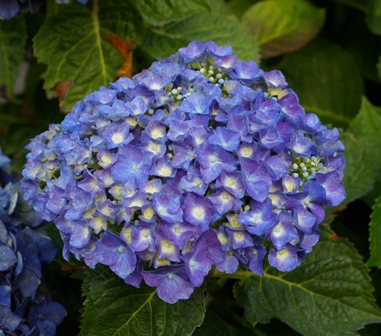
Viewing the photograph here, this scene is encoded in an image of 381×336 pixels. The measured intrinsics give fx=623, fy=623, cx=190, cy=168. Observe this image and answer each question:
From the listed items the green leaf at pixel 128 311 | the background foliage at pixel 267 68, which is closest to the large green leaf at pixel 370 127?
the background foliage at pixel 267 68

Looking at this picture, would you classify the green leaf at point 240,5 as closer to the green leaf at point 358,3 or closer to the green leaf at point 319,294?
the green leaf at point 358,3

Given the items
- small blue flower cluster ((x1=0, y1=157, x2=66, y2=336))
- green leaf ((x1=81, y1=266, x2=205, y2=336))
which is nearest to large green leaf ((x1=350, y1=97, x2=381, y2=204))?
green leaf ((x1=81, y1=266, x2=205, y2=336))

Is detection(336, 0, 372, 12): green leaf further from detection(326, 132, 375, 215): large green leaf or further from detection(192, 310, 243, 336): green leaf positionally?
detection(192, 310, 243, 336): green leaf

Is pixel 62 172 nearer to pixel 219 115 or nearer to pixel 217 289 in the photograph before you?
pixel 219 115

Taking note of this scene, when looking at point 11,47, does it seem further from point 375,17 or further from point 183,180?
point 375,17

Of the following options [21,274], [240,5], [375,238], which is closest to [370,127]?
[375,238]

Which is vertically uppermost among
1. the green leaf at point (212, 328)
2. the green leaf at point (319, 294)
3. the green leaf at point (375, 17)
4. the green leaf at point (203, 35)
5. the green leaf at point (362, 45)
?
the green leaf at point (203, 35)
